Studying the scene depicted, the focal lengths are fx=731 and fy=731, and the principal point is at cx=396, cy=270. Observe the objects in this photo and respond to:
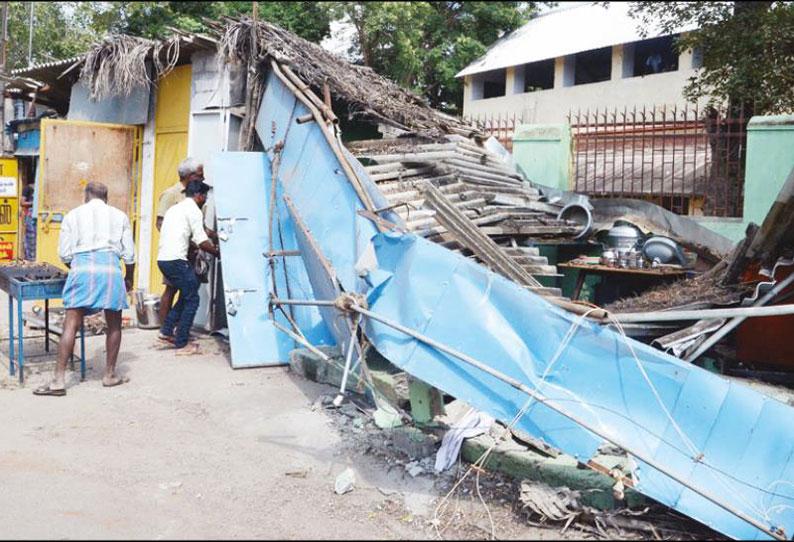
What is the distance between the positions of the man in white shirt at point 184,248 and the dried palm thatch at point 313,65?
1572 millimetres

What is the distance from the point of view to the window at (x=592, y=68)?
20953 mm

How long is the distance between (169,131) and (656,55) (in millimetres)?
14016

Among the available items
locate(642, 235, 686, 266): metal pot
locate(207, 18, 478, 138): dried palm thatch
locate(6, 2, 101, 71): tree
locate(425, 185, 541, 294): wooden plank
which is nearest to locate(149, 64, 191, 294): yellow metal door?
locate(207, 18, 478, 138): dried palm thatch

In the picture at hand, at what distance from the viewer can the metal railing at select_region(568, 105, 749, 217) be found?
9.27m

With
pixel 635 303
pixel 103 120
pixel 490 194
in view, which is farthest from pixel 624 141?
pixel 103 120

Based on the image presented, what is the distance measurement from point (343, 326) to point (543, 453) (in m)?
1.83

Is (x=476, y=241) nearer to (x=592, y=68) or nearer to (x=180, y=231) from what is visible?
(x=180, y=231)

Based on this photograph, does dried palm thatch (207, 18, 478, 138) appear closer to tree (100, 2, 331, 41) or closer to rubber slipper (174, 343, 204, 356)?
rubber slipper (174, 343, 204, 356)

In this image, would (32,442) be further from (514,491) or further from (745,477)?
(745,477)

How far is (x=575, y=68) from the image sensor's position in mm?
20812

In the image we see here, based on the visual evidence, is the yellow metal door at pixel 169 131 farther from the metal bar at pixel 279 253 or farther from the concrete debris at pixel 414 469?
the concrete debris at pixel 414 469

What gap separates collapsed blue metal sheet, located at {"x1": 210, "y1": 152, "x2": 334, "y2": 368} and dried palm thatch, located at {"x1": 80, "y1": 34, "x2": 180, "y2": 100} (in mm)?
2103

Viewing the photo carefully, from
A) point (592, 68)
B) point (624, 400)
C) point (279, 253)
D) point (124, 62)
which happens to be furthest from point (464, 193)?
point (592, 68)

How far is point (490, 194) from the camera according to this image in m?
8.06
